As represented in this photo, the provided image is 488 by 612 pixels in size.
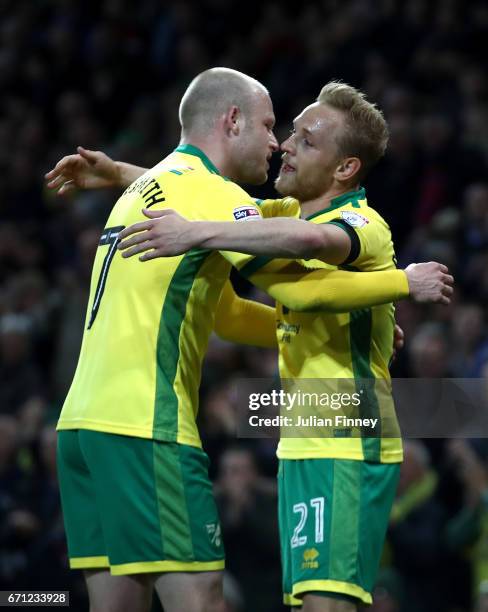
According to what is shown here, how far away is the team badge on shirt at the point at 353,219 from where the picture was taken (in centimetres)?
437

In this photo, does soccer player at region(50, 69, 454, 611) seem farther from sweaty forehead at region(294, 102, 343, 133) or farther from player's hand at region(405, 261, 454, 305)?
sweaty forehead at region(294, 102, 343, 133)

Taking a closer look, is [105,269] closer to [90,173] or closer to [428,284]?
[90,173]

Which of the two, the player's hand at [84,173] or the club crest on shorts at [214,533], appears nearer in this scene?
the club crest on shorts at [214,533]

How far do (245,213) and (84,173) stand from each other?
124cm

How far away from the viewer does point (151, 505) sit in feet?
13.5

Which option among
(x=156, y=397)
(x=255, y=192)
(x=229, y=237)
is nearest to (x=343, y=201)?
(x=229, y=237)

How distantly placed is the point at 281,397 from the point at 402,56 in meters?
6.28

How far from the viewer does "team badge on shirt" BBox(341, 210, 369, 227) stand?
4367 millimetres

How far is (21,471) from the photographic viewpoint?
829cm

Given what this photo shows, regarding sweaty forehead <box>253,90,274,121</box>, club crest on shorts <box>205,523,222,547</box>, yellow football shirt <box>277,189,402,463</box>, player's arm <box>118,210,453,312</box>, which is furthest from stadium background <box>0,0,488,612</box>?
sweaty forehead <box>253,90,274,121</box>

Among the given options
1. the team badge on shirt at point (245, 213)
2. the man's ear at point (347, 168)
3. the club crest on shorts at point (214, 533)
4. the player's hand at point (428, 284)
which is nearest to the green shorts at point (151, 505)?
the club crest on shorts at point (214, 533)

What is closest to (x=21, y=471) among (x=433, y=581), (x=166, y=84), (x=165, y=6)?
(x=433, y=581)

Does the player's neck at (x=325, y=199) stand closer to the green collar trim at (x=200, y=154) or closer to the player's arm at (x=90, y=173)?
the green collar trim at (x=200, y=154)

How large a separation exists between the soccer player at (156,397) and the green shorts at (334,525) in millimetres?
335
